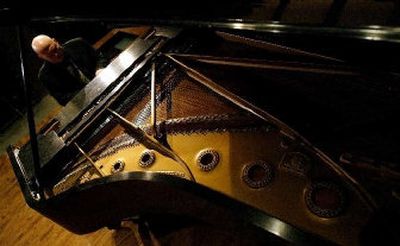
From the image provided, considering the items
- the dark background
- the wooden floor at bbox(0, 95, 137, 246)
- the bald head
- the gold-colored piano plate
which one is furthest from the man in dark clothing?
the gold-colored piano plate

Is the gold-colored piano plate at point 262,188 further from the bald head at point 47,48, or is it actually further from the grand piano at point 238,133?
the bald head at point 47,48

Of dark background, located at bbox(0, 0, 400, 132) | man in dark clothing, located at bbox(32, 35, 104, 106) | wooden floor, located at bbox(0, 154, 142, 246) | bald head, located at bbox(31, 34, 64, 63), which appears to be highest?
dark background, located at bbox(0, 0, 400, 132)

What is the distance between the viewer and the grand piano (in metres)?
1.54

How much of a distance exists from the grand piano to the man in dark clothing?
65.6 inches

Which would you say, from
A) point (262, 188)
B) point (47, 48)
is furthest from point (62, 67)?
point (262, 188)

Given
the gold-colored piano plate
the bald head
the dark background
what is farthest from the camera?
the bald head

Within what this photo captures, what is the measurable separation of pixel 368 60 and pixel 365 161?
25.0 inches

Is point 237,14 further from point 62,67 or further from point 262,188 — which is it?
point 62,67

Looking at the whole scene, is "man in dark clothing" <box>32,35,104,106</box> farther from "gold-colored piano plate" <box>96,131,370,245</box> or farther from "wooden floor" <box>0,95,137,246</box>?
"gold-colored piano plate" <box>96,131,370,245</box>

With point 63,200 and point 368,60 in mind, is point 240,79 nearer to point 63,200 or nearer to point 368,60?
point 368,60

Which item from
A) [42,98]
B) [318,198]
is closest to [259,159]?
[318,198]

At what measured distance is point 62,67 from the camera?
14.6 ft

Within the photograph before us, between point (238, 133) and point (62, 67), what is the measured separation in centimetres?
287

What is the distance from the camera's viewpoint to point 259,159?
7.22 feet
